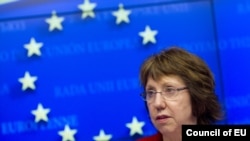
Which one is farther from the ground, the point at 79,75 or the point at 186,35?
the point at 186,35

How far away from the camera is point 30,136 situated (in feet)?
5.22

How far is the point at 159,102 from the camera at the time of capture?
125cm

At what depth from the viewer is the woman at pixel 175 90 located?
1253 millimetres

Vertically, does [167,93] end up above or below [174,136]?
above

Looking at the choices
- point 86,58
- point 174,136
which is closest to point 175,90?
point 174,136

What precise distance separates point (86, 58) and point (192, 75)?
0.50 metres

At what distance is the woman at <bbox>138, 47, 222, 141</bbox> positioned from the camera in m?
1.25

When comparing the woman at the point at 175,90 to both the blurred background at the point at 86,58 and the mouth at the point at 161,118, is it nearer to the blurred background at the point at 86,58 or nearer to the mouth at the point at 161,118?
the mouth at the point at 161,118

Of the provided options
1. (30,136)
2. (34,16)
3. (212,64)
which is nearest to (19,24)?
(34,16)

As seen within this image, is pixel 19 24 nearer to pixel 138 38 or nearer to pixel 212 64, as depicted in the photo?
pixel 138 38

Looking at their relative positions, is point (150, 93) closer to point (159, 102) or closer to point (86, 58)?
point (159, 102)

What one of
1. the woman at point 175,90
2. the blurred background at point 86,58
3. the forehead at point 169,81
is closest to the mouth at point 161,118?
the woman at point 175,90

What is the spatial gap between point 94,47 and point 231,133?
99cm

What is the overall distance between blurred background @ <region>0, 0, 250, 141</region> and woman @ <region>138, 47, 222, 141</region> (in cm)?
29
